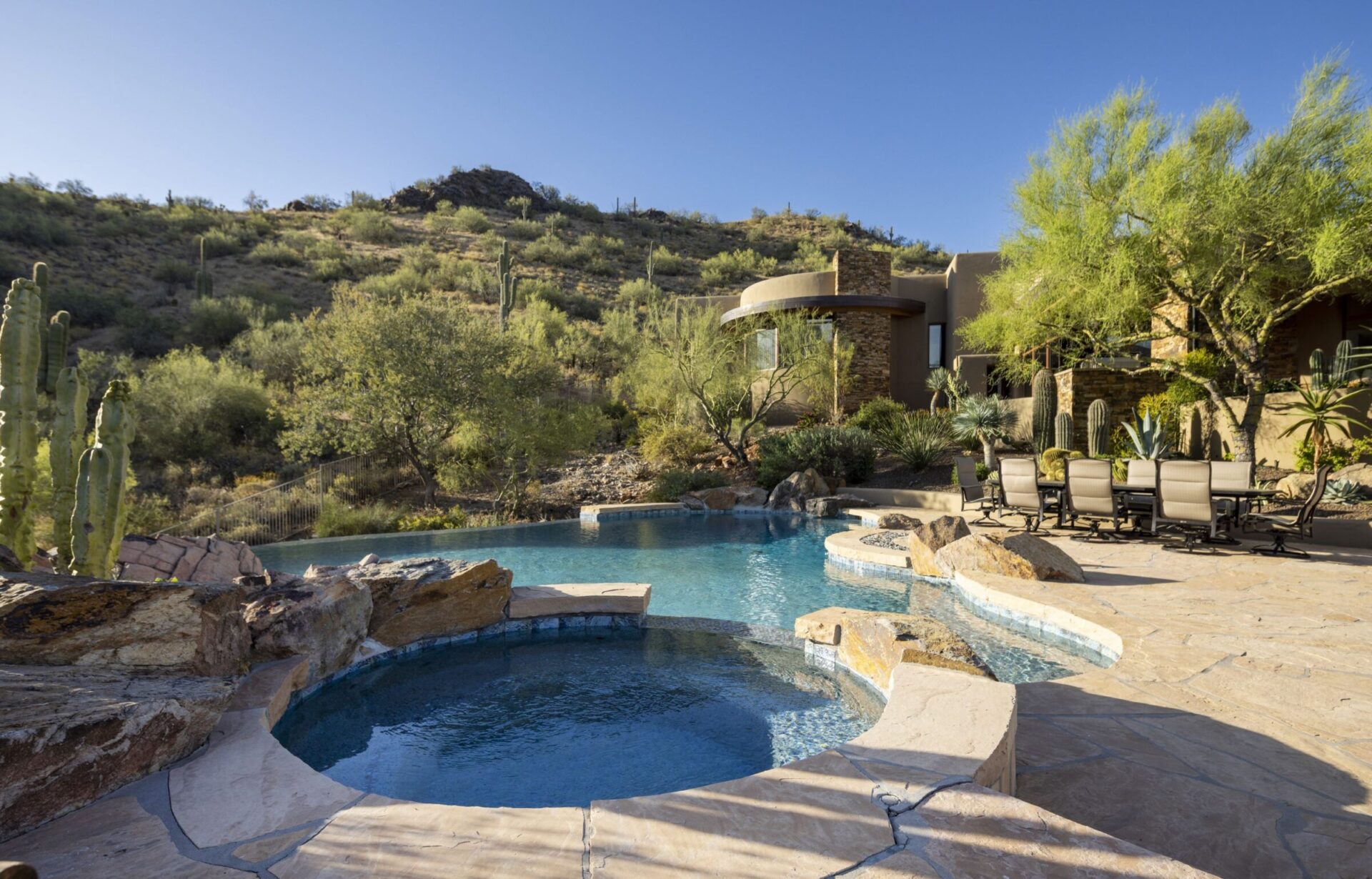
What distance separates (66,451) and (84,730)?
4.34m

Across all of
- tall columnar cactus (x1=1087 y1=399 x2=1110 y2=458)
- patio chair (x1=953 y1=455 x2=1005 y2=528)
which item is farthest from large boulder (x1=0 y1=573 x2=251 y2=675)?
tall columnar cactus (x1=1087 y1=399 x2=1110 y2=458)

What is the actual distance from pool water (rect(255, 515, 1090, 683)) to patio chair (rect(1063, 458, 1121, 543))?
99.5 inches

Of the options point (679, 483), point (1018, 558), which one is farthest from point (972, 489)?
point (679, 483)

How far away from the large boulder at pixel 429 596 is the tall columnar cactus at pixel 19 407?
8.71 feet

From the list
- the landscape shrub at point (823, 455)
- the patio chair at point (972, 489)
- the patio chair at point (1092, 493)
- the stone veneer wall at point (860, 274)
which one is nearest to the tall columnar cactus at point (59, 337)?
the patio chair at point (1092, 493)

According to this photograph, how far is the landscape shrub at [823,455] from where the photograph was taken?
1508 centimetres

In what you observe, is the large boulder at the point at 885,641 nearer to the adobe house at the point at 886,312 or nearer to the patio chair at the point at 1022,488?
the patio chair at the point at 1022,488

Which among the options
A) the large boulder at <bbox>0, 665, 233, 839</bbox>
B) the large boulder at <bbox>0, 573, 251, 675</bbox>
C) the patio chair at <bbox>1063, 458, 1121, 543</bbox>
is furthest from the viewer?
the patio chair at <bbox>1063, 458, 1121, 543</bbox>

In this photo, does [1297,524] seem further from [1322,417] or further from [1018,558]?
[1322,417]

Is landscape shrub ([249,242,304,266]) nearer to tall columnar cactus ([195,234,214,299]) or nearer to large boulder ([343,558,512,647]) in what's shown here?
tall columnar cactus ([195,234,214,299])

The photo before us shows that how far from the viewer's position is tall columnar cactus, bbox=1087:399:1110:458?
1338 centimetres

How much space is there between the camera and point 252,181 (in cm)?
3803

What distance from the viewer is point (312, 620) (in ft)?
14.0

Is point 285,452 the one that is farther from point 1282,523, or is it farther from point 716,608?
point 1282,523
